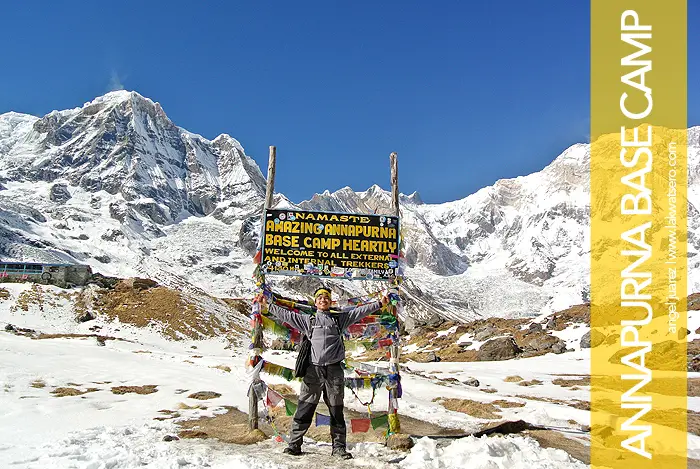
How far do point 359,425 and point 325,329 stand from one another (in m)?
2.44

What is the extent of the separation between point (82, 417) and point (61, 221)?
165 m

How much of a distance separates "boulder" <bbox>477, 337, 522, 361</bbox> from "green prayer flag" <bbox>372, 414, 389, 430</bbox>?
26.5 metres

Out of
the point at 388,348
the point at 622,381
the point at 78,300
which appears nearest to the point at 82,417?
the point at 388,348

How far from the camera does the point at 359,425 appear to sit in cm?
953

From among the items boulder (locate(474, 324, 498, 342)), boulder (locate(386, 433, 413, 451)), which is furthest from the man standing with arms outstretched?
boulder (locate(474, 324, 498, 342))

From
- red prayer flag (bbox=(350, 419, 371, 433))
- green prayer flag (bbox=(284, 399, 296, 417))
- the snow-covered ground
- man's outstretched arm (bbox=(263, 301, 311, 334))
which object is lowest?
the snow-covered ground

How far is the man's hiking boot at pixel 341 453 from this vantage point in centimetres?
791

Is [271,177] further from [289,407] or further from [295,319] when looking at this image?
[289,407]

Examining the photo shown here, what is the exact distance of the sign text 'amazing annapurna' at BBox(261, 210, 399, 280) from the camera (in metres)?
10.4

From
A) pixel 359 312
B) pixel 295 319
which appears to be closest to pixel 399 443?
pixel 359 312

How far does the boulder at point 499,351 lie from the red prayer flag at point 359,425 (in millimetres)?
26758

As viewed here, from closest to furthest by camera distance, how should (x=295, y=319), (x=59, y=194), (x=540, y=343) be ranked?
1. (x=295, y=319)
2. (x=540, y=343)
3. (x=59, y=194)

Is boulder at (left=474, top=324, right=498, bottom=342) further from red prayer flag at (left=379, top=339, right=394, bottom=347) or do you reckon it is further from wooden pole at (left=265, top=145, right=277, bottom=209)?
wooden pole at (left=265, top=145, right=277, bottom=209)

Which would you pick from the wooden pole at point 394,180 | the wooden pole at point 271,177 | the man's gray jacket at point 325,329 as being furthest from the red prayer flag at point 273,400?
the wooden pole at point 394,180
